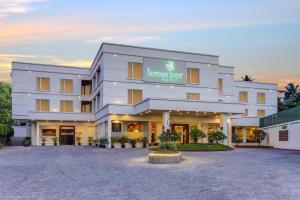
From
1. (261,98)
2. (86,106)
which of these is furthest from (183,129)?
(261,98)

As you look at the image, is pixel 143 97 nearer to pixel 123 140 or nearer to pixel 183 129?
pixel 183 129

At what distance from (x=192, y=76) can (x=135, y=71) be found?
6.93m

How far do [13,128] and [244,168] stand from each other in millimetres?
41613

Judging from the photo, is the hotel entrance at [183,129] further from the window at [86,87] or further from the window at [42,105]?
the window at [42,105]

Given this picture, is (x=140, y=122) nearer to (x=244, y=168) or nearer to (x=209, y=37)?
(x=209, y=37)

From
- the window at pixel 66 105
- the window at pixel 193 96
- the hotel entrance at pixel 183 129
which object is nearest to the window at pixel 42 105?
the window at pixel 66 105

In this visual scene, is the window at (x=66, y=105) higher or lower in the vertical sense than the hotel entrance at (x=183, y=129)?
higher

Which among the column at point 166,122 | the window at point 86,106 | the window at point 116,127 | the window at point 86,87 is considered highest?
the window at point 86,87

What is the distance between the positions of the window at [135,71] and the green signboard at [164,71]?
51cm

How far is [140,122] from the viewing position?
40219 millimetres

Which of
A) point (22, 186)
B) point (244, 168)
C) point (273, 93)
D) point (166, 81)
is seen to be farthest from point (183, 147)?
point (273, 93)

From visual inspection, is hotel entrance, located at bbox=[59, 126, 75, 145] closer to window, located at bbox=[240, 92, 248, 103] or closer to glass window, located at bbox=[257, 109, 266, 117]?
window, located at bbox=[240, 92, 248, 103]

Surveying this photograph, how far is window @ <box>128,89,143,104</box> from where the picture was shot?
41438 millimetres

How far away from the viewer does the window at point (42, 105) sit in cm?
4972
